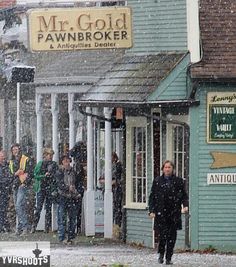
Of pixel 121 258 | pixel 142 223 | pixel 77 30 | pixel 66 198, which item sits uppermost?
pixel 77 30

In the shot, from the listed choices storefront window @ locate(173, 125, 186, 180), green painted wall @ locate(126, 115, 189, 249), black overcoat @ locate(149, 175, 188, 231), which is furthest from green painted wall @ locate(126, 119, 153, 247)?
black overcoat @ locate(149, 175, 188, 231)

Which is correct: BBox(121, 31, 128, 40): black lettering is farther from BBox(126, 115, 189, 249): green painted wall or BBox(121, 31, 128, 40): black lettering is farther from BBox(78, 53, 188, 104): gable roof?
BBox(126, 115, 189, 249): green painted wall

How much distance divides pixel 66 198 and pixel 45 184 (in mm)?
2027

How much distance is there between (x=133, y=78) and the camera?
24.0 m

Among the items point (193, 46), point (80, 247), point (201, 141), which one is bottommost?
point (80, 247)

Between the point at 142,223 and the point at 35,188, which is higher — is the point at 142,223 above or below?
below

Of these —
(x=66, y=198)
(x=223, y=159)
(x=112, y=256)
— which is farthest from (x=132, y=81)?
(x=112, y=256)

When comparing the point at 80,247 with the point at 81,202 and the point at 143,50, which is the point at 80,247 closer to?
the point at 81,202

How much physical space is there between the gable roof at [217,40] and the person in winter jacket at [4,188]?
5680 mm

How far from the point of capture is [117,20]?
73.7 feet

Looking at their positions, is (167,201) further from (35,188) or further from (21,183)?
(35,188)

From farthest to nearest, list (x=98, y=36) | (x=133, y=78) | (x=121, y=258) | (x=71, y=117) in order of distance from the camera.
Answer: (x=71, y=117) → (x=133, y=78) → (x=98, y=36) → (x=121, y=258)

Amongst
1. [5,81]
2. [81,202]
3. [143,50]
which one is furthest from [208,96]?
[5,81]

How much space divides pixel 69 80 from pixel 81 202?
2607mm
